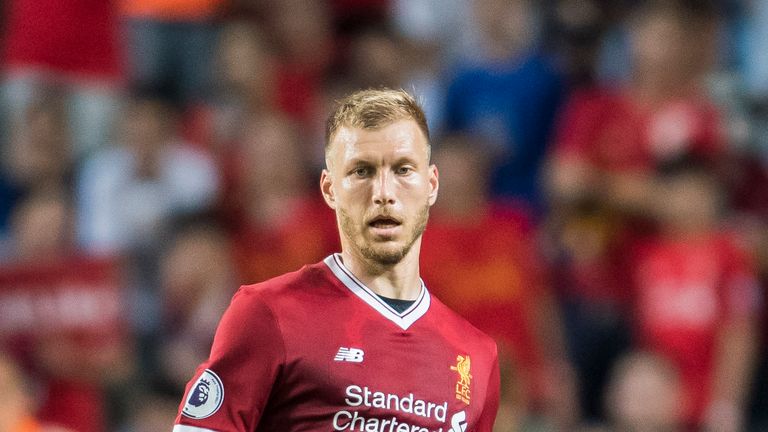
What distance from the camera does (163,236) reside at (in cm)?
704

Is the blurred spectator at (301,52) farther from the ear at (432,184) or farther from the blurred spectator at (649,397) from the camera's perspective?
the ear at (432,184)

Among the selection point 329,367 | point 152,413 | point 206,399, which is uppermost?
point 329,367

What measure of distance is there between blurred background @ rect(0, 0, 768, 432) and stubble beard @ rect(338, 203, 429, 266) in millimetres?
2473

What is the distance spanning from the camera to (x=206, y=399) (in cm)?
292

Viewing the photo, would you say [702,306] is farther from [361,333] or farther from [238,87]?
[361,333]

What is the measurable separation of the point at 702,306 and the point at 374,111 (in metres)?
3.43

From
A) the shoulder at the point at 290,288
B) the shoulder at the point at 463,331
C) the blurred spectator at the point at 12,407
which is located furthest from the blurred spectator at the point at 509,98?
the shoulder at the point at 290,288

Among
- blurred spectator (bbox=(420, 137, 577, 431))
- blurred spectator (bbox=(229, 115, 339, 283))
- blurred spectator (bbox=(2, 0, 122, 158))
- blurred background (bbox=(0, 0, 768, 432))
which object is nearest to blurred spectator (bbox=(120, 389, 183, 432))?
blurred background (bbox=(0, 0, 768, 432))

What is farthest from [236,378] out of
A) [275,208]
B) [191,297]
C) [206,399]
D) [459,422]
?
[275,208]

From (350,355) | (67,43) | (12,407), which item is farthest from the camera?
(67,43)

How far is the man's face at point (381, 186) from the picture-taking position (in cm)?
308

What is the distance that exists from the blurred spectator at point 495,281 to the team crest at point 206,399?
313cm

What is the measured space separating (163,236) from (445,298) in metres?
1.77

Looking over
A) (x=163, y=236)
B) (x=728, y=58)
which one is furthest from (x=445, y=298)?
(x=728, y=58)
